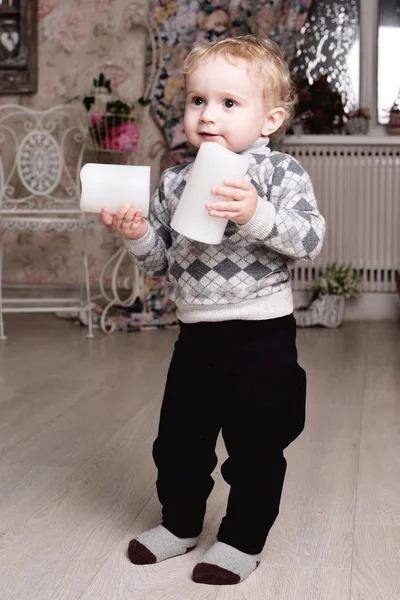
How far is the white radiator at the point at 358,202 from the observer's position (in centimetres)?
451

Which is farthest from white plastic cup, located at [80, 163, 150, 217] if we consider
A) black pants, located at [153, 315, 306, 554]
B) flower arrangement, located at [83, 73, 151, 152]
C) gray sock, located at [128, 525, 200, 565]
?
flower arrangement, located at [83, 73, 151, 152]

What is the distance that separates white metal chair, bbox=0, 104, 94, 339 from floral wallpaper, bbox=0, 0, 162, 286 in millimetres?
119

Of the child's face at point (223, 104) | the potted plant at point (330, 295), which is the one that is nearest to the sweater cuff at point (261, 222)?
the child's face at point (223, 104)

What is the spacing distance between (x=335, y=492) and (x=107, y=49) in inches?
128

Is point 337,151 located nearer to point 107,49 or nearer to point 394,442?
point 107,49

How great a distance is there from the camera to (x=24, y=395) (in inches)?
107

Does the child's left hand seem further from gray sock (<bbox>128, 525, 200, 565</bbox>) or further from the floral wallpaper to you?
the floral wallpaper

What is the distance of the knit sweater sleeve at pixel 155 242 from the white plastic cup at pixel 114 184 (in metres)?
0.10

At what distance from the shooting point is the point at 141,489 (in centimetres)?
184

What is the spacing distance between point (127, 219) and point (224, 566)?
54 centimetres

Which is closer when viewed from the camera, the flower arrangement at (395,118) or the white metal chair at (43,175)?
the white metal chair at (43,175)

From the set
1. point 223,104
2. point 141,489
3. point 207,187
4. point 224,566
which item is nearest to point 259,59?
point 223,104

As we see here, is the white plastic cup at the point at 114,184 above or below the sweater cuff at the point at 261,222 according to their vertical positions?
above

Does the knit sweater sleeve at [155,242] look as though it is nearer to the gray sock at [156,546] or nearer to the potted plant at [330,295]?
the gray sock at [156,546]
